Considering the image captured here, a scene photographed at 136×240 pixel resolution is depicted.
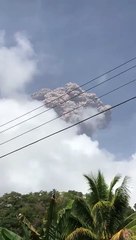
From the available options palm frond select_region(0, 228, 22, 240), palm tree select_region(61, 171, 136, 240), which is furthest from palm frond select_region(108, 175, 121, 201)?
palm frond select_region(0, 228, 22, 240)

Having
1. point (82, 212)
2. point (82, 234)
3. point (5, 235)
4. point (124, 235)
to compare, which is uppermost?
point (82, 212)

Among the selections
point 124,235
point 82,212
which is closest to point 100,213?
point 82,212

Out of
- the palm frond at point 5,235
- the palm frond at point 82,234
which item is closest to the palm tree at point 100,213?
the palm frond at point 82,234

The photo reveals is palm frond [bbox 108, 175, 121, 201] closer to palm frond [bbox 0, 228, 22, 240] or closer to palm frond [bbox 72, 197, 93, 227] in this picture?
palm frond [bbox 72, 197, 93, 227]

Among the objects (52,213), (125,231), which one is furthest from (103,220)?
(52,213)

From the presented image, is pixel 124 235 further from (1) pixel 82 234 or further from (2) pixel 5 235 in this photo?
(2) pixel 5 235

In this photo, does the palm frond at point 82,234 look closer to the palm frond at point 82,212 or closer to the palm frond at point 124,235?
the palm frond at point 82,212

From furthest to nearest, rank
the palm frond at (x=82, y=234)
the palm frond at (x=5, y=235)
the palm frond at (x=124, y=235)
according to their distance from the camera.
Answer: the palm frond at (x=82, y=234) → the palm frond at (x=124, y=235) → the palm frond at (x=5, y=235)

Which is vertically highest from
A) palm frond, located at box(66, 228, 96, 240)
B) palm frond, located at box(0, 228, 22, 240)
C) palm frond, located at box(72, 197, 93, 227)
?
palm frond, located at box(72, 197, 93, 227)

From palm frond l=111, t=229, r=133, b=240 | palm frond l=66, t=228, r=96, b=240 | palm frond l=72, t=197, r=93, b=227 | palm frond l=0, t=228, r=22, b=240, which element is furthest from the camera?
palm frond l=72, t=197, r=93, b=227
